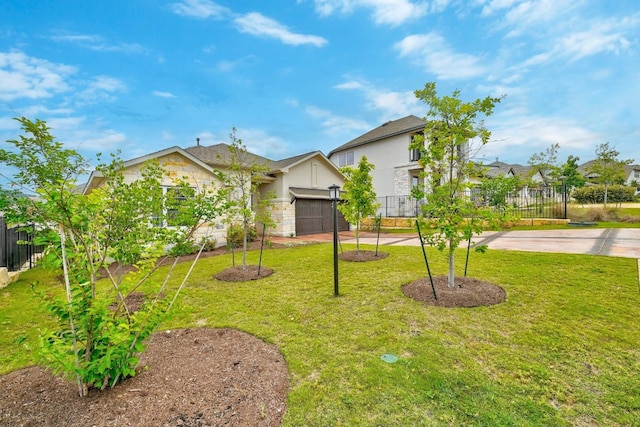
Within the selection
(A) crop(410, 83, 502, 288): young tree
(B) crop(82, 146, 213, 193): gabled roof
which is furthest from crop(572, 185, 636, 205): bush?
(B) crop(82, 146, 213, 193): gabled roof

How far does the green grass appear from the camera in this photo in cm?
228

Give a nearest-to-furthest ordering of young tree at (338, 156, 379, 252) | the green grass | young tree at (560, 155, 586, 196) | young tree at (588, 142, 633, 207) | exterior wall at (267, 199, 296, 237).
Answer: the green grass < young tree at (338, 156, 379, 252) < exterior wall at (267, 199, 296, 237) < young tree at (588, 142, 633, 207) < young tree at (560, 155, 586, 196)

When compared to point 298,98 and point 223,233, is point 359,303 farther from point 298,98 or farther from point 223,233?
point 298,98

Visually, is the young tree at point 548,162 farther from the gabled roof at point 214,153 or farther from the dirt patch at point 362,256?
the gabled roof at point 214,153

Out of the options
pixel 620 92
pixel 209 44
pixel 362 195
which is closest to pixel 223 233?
pixel 362 195

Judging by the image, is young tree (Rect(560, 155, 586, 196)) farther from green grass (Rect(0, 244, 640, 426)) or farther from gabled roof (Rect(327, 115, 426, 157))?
green grass (Rect(0, 244, 640, 426))

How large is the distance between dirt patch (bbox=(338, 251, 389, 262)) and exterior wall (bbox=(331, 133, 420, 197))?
14200 mm

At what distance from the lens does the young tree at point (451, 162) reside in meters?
4.55

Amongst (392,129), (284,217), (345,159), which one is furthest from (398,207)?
(284,217)

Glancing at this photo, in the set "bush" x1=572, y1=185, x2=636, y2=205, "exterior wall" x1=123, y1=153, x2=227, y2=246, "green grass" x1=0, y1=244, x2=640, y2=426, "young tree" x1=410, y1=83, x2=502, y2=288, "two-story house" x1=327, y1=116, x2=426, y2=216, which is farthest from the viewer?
"bush" x1=572, y1=185, x2=636, y2=205

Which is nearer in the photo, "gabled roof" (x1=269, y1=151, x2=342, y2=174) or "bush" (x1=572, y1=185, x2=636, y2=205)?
"gabled roof" (x1=269, y1=151, x2=342, y2=174)

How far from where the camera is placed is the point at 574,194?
25828 millimetres

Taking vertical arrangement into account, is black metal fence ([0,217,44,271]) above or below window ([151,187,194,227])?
below

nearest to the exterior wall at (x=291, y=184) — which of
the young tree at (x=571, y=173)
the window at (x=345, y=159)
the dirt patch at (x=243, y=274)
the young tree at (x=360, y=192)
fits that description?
the young tree at (x=360, y=192)
